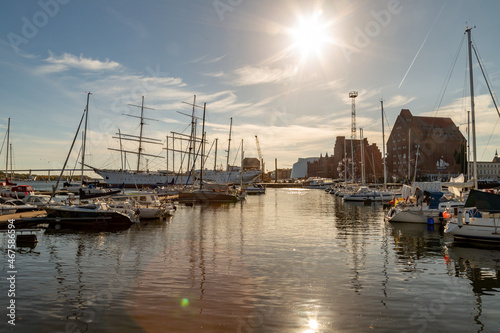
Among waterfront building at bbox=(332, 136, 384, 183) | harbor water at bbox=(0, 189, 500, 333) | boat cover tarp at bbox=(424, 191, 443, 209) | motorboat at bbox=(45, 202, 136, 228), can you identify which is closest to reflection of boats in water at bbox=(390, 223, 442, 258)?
harbor water at bbox=(0, 189, 500, 333)

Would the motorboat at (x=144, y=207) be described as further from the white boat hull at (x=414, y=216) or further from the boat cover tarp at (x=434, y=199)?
the boat cover tarp at (x=434, y=199)

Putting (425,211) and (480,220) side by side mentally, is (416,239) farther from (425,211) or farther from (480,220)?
(425,211)

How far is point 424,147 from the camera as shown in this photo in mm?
142375

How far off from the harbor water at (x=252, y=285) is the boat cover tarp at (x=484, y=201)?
8.86 ft

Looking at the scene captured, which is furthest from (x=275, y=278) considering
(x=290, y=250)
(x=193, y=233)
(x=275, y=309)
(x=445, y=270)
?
(x=193, y=233)

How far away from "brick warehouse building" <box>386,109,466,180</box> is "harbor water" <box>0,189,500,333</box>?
12435cm

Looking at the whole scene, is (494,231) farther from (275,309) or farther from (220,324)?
(220,324)

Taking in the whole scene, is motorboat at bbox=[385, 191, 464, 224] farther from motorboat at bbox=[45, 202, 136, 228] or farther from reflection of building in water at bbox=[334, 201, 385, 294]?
motorboat at bbox=[45, 202, 136, 228]

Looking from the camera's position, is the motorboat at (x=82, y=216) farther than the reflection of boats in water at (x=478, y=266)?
Yes

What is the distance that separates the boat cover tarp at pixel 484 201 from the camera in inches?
903

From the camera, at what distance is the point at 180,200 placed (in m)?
69.6

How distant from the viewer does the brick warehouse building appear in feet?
455

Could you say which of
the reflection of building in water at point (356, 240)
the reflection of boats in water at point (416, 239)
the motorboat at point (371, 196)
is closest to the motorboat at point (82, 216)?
the reflection of building in water at point (356, 240)

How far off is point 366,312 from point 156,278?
8.95 m
